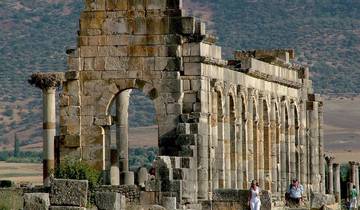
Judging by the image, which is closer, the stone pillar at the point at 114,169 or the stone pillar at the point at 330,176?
the stone pillar at the point at 114,169

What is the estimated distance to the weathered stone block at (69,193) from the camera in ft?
144

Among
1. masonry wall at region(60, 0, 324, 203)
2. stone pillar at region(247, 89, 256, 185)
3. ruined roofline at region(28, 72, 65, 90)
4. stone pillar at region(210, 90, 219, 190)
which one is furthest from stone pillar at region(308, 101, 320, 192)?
ruined roofline at region(28, 72, 65, 90)

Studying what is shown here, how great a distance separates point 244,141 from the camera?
7444 cm

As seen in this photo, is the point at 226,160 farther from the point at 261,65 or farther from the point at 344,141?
the point at 344,141

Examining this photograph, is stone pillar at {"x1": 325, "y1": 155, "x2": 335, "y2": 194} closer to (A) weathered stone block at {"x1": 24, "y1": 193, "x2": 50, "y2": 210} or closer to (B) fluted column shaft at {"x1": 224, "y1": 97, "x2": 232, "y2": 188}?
(B) fluted column shaft at {"x1": 224, "y1": 97, "x2": 232, "y2": 188}

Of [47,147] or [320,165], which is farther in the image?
[320,165]

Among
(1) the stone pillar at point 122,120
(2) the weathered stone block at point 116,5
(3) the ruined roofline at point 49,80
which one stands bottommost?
(1) the stone pillar at point 122,120

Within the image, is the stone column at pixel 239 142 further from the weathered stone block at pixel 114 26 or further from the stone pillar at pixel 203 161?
the weathered stone block at pixel 114 26

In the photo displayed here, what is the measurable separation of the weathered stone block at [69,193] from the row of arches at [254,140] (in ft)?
73.3

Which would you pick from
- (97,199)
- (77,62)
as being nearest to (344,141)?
(77,62)

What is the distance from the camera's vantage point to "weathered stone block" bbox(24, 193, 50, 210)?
145 ft

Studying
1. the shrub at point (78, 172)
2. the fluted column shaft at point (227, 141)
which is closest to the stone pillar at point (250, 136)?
the fluted column shaft at point (227, 141)

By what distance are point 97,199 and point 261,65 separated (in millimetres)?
33993

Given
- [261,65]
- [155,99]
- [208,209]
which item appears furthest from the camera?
[261,65]
